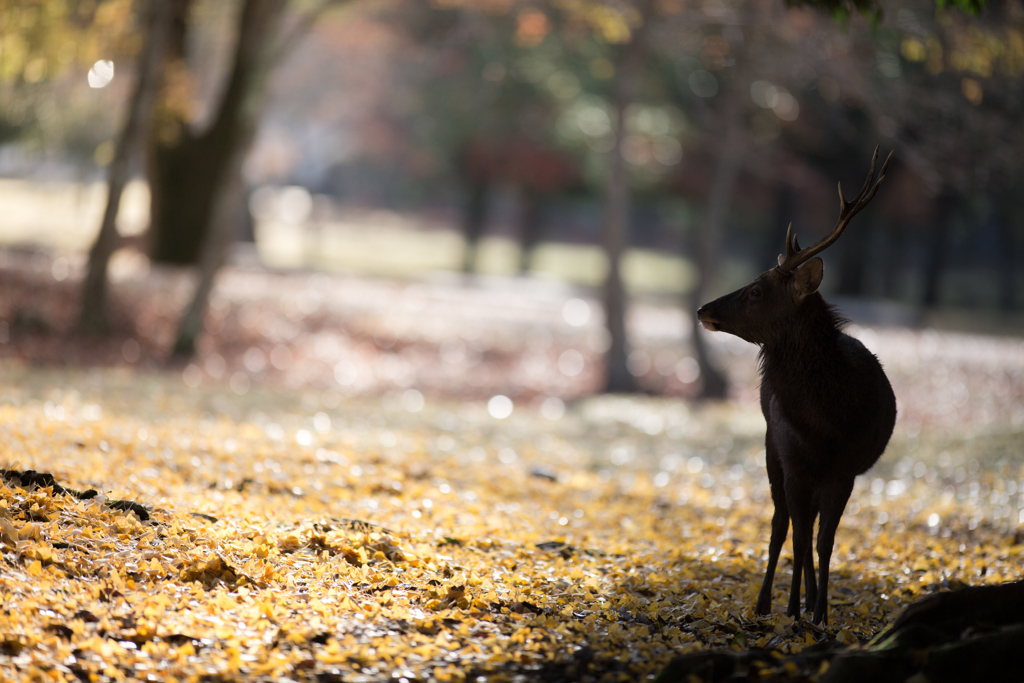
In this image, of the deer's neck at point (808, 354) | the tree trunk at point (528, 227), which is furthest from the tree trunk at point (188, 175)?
the tree trunk at point (528, 227)

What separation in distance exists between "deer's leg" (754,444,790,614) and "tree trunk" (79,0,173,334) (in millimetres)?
10643

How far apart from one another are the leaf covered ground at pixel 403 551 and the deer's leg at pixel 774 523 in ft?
0.39

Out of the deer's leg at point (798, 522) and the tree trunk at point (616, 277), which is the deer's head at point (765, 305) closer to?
the deer's leg at point (798, 522)

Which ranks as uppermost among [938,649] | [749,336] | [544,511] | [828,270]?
[828,270]

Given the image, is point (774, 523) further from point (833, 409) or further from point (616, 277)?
point (616, 277)

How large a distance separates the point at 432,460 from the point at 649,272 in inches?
1237

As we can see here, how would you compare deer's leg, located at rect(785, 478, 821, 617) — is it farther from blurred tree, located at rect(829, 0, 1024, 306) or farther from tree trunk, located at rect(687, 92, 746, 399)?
tree trunk, located at rect(687, 92, 746, 399)

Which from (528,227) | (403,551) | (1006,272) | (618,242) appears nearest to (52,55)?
(618,242)

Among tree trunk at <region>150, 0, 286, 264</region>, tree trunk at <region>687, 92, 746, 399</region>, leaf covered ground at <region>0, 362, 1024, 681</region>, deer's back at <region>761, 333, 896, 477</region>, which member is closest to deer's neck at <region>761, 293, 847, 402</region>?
deer's back at <region>761, 333, 896, 477</region>

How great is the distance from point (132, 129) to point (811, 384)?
35.6 ft

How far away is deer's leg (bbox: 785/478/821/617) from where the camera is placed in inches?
178

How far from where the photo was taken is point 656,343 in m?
19.1

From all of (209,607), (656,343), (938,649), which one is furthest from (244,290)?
(938,649)

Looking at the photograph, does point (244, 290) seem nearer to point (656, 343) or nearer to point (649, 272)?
point (656, 343)
